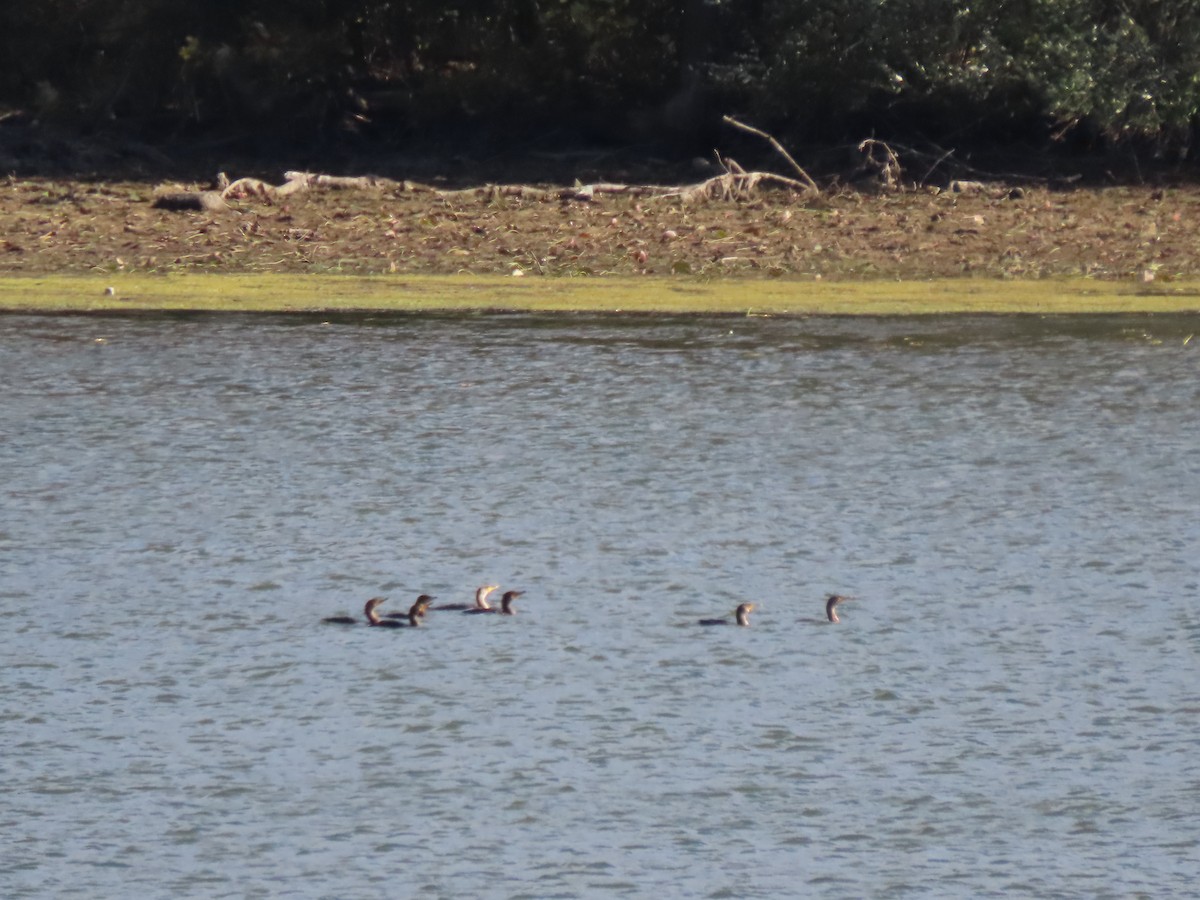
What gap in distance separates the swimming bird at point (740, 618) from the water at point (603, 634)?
0.29 ft

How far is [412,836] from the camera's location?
16.8 ft

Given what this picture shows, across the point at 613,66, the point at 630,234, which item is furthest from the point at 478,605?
the point at 613,66

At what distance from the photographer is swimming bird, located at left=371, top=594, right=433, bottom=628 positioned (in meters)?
6.91

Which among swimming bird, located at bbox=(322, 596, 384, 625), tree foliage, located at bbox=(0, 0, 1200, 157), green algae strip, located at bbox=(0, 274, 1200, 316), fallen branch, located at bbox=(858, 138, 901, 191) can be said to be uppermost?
tree foliage, located at bbox=(0, 0, 1200, 157)

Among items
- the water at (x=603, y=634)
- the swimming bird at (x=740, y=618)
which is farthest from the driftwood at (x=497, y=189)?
the swimming bird at (x=740, y=618)

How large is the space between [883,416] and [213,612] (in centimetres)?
439

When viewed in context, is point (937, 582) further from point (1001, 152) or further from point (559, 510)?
point (1001, 152)

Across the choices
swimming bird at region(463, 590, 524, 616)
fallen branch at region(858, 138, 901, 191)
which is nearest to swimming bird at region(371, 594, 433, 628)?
swimming bird at region(463, 590, 524, 616)

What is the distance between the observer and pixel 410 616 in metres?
6.93

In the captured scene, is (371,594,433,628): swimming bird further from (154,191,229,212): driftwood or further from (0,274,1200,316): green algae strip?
(154,191,229,212): driftwood

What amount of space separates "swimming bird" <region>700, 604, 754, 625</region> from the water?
3.4 inches

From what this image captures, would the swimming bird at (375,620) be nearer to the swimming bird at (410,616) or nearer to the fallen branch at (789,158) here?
the swimming bird at (410,616)

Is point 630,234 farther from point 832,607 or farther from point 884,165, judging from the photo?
point 832,607

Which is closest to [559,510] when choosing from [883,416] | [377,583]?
[377,583]
